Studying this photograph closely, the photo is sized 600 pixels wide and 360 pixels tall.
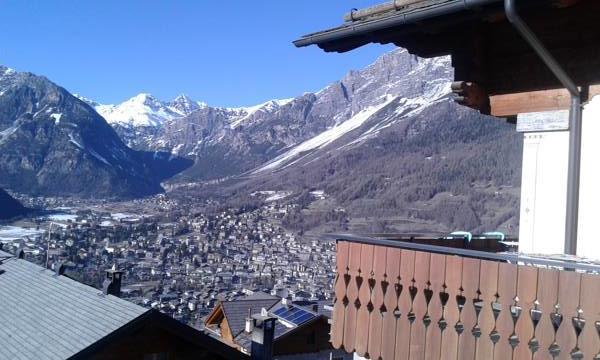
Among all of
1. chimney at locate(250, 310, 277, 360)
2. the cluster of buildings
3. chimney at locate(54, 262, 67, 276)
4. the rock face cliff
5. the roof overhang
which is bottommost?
the cluster of buildings

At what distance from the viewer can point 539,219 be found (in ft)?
16.5

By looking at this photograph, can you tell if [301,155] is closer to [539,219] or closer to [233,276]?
[233,276]

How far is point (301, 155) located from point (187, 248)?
9809 centimetres

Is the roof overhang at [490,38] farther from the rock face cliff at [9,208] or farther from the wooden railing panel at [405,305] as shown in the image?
the rock face cliff at [9,208]

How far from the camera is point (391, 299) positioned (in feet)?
15.1

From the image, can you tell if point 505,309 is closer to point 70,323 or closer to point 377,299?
point 377,299

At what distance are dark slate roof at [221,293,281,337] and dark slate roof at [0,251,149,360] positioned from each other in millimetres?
10448

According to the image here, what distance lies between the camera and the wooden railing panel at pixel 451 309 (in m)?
4.15

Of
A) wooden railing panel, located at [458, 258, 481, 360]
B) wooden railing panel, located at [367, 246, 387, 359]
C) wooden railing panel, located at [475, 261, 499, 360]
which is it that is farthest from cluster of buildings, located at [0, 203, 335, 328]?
wooden railing panel, located at [475, 261, 499, 360]

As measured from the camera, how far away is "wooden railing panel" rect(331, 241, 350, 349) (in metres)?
5.01

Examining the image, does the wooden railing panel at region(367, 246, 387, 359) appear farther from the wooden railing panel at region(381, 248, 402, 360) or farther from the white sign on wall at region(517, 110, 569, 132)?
the white sign on wall at region(517, 110, 569, 132)

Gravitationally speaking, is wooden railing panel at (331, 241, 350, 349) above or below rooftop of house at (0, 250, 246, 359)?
above

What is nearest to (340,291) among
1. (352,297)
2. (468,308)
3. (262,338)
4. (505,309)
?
(352,297)

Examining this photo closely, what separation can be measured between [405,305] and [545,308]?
1077 millimetres
